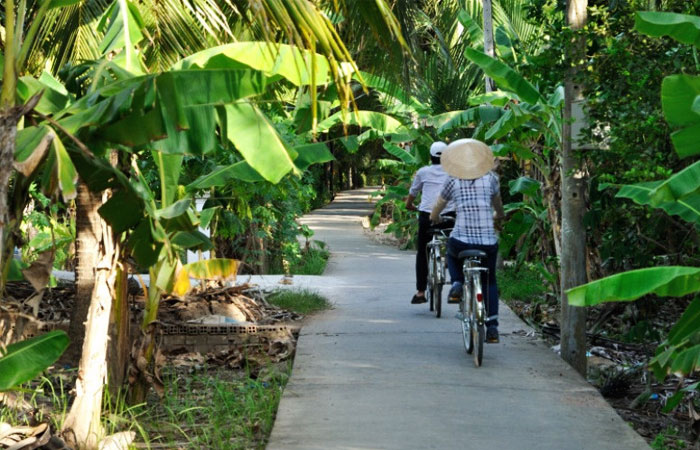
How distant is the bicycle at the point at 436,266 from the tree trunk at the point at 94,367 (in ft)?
17.3

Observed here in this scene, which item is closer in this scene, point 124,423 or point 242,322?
point 124,423

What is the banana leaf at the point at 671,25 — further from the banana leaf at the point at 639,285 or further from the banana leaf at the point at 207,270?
the banana leaf at the point at 207,270

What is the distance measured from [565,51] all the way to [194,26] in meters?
3.98

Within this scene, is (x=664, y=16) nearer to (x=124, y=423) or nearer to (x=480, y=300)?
(x=480, y=300)

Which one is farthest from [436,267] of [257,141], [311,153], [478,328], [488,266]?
[257,141]

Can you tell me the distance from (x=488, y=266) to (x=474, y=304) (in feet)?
2.09

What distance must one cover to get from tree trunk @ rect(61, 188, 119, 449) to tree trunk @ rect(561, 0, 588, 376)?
12.9 ft

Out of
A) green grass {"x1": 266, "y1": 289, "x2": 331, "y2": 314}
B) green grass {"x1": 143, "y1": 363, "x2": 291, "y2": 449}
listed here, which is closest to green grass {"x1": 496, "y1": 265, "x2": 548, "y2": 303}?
green grass {"x1": 266, "y1": 289, "x2": 331, "y2": 314}

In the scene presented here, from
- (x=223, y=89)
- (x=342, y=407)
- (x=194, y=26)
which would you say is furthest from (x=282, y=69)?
(x=194, y=26)

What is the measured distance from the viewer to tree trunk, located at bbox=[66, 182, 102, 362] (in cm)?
802

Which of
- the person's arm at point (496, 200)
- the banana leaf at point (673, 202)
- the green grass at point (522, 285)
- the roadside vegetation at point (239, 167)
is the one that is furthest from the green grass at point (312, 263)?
the banana leaf at point (673, 202)

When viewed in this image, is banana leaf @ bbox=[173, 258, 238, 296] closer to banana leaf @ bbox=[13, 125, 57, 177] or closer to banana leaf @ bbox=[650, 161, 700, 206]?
banana leaf @ bbox=[13, 125, 57, 177]

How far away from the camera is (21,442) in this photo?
608 centimetres

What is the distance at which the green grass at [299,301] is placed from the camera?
12.3 m
